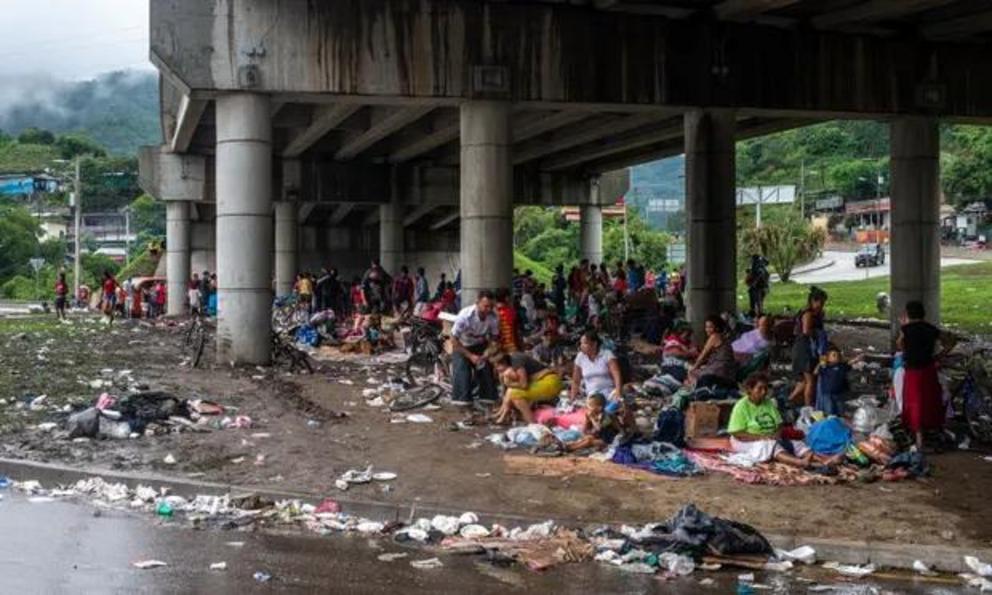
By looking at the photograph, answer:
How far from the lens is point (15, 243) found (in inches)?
3654

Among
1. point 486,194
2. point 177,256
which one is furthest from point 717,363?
point 177,256

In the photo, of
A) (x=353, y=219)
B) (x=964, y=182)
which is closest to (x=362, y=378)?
(x=353, y=219)

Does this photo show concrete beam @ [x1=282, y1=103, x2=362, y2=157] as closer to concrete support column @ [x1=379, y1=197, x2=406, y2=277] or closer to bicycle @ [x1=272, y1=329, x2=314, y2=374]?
bicycle @ [x1=272, y1=329, x2=314, y2=374]

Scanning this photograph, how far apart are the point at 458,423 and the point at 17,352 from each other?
1341 centimetres

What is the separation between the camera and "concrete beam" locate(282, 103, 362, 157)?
28.8m

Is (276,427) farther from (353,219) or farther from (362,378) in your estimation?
(353,219)

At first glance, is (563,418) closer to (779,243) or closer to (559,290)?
(559,290)

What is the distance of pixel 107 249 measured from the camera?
393 ft

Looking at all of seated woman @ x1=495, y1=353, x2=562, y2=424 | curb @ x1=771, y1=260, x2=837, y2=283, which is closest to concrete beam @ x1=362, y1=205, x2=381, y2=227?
curb @ x1=771, y1=260, x2=837, y2=283

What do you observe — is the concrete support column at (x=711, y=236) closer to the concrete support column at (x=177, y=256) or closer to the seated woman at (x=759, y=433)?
the seated woman at (x=759, y=433)

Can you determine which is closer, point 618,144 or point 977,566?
point 977,566

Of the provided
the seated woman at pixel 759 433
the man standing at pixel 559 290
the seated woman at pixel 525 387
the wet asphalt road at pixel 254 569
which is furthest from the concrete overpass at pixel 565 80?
the wet asphalt road at pixel 254 569

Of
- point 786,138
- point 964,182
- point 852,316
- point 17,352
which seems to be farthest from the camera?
point 786,138

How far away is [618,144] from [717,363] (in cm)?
2408
